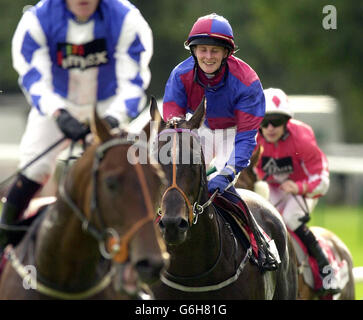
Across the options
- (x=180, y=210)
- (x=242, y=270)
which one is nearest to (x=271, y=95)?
(x=242, y=270)

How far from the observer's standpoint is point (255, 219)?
22.6 feet

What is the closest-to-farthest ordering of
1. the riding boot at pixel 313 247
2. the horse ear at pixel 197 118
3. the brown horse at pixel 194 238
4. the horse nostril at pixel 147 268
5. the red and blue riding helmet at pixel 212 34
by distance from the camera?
the horse nostril at pixel 147 268
the brown horse at pixel 194 238
the horse ear at pixel 197 118
the red and blue riding helmet at pixel 212 34
the riding boot at pixel 313 247

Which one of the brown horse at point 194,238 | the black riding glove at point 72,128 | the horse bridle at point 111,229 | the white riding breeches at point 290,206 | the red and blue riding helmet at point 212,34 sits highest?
the red and blue riding helmet at point 212,34

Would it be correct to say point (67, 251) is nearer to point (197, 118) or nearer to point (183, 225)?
point (183, 225)

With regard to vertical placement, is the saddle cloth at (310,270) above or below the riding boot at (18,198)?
below

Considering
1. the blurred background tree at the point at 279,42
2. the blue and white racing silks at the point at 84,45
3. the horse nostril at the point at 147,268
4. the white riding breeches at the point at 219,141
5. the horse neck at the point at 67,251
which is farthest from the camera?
the blurred background tree at the point at 279,42

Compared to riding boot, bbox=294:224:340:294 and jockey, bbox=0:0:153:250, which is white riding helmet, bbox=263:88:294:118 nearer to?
riding boot, bbox=294:224:340:294

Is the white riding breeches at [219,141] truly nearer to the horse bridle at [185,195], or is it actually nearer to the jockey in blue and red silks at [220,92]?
the jockey in blue and red silks at [220,92]

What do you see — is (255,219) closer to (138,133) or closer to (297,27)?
(138,133)

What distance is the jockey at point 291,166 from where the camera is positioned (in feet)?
28.1

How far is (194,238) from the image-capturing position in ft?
18.9

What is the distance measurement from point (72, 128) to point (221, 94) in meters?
1.96

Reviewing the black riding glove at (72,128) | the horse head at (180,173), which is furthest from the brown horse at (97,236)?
the horse head at (180,173)

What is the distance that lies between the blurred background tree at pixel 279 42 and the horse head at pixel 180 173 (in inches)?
853
